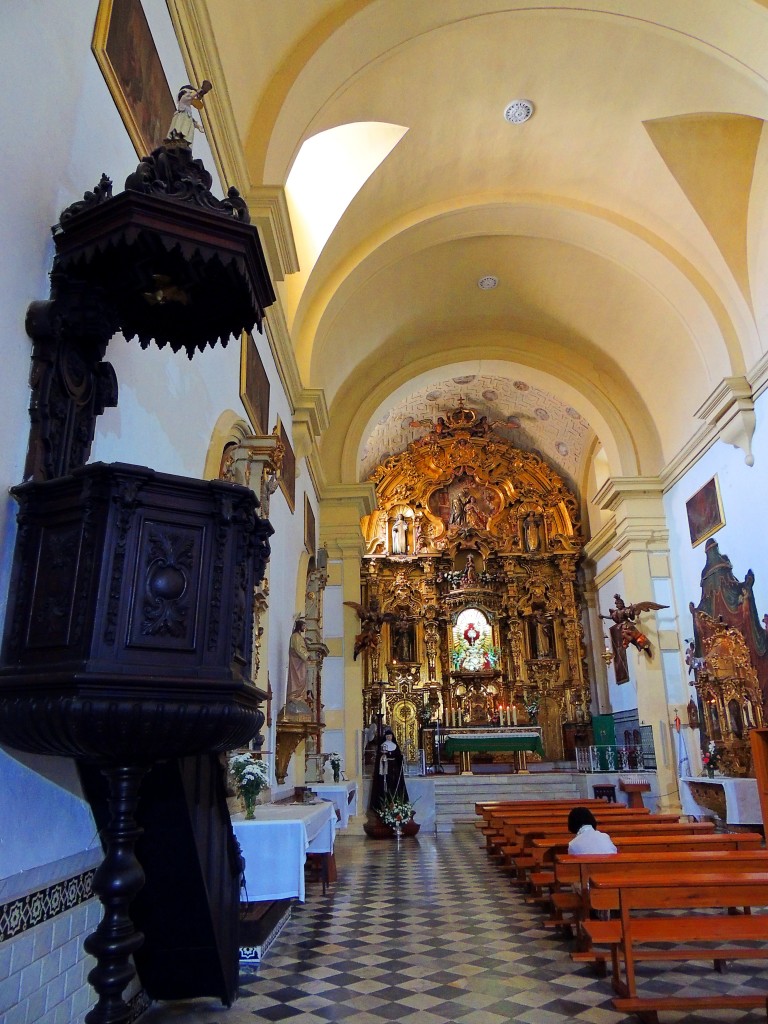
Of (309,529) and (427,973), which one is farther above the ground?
(309,529)

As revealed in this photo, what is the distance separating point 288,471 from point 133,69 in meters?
5.61

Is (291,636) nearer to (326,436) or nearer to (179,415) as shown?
(179,415)

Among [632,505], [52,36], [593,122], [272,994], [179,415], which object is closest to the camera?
[52,36]

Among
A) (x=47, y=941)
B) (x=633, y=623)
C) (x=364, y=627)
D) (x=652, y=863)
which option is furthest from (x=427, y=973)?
(x=633, y=623)

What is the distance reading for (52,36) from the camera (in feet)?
10.4

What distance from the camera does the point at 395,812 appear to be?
35.5ft

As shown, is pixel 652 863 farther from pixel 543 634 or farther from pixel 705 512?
pixel 543 634

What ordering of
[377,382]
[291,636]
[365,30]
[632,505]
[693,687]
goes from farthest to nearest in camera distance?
[377,382]
[632,505]
[693,687]
[291,636]
[365,30]

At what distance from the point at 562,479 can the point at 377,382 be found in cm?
685

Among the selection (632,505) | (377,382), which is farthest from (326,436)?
(632,505)

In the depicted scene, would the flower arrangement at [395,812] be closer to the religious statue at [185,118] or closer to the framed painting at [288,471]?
the framed painting at [288,471]

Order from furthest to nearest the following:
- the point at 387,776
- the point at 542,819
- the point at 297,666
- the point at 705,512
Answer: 1. the point at 705,512
2. the point at 387,776
3. the point at 297,666
4. the point at 542,819

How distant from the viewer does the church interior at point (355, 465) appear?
261 cm

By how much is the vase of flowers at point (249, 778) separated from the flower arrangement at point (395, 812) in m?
6.31
